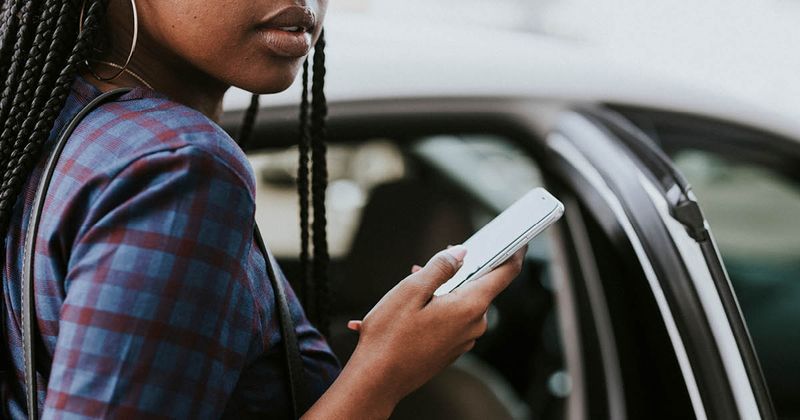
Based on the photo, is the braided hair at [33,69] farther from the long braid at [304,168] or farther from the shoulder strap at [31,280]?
the long braid at [304,168]

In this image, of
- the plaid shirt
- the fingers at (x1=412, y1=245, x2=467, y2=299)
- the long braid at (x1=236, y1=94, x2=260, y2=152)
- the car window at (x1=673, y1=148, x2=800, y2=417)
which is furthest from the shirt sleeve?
the car window at (x1=673, y1=148, x2=800, y2=417)

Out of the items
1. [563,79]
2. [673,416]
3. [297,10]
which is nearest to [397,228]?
[563,79]

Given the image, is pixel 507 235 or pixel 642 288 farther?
pixel 642 288

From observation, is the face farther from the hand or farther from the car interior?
the car interior

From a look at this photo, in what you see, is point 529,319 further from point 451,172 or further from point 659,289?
point 659,289

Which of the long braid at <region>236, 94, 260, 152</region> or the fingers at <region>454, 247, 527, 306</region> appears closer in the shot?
the fingers at <region>454, 247, 527, 306</region>

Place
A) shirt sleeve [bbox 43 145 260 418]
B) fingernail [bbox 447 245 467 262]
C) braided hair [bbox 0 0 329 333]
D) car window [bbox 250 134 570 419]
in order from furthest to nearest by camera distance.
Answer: car window [bbox 250 134 570 419] → fingernail [bbox 447 245 467 262] → braided hair [bbox 0 0 329 333] → shirt sleeve [bbox 43 145 260 418]

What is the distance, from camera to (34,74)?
105cm

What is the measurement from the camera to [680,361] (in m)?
1.47

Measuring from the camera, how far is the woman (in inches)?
34.2

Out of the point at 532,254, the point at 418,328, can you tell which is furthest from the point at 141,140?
the point at 532,254

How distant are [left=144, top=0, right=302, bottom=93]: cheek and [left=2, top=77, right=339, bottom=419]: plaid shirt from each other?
3.6 inches

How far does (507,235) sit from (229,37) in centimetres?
44

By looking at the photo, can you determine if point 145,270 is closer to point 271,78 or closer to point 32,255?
point 32,255
